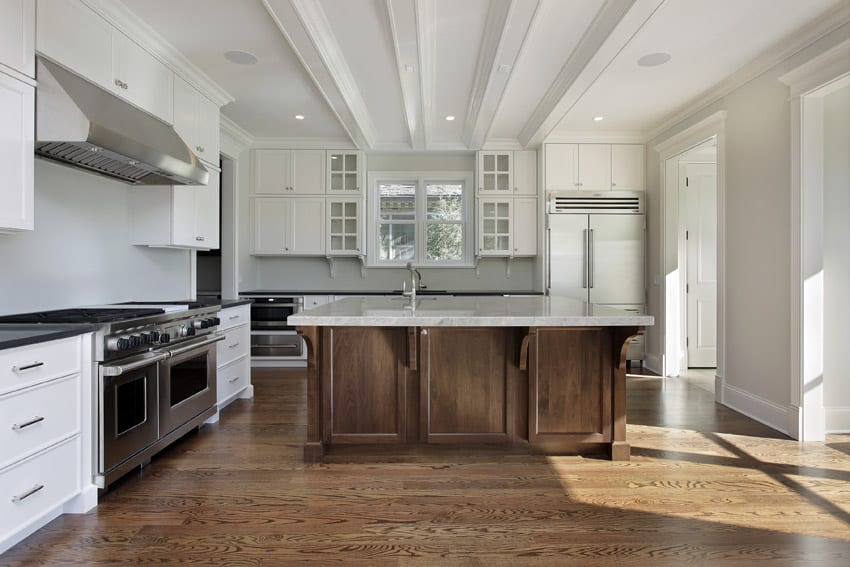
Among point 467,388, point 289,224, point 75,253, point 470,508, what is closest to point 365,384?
point 467,388

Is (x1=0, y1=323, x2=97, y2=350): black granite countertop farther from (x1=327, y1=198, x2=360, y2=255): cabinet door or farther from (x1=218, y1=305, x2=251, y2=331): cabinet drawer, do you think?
(x1=327, y1=198, x2=360, y2=255): cabinet door

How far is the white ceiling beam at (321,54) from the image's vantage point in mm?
2693

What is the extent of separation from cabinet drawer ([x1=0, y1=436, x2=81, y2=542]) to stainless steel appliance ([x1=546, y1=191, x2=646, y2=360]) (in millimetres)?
4429

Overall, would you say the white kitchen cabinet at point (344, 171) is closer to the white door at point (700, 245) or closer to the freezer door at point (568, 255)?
the freezer door at point (568, 255)

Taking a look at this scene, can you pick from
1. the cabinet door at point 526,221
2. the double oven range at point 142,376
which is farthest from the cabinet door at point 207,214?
the cabinet door at point 526,221

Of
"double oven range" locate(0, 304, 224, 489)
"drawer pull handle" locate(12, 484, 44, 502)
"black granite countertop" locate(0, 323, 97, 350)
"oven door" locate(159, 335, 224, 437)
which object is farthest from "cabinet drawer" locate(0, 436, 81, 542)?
"oven door" locate(159, 335, 224, 437)

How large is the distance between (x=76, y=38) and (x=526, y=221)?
443cm

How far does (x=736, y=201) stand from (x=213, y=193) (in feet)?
14.0

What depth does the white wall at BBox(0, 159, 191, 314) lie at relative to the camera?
2543 millimetres

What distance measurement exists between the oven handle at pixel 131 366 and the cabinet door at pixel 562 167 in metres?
4.24

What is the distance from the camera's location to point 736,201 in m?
3.74

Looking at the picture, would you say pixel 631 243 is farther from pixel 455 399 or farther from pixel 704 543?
pixel 704 543

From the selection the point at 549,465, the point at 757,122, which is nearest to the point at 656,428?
the point at 549,465

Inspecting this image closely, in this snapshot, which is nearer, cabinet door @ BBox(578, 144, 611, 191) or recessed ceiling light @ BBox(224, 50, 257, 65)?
recessed ceiling light @ BBox(224, 50, 257, 65)
